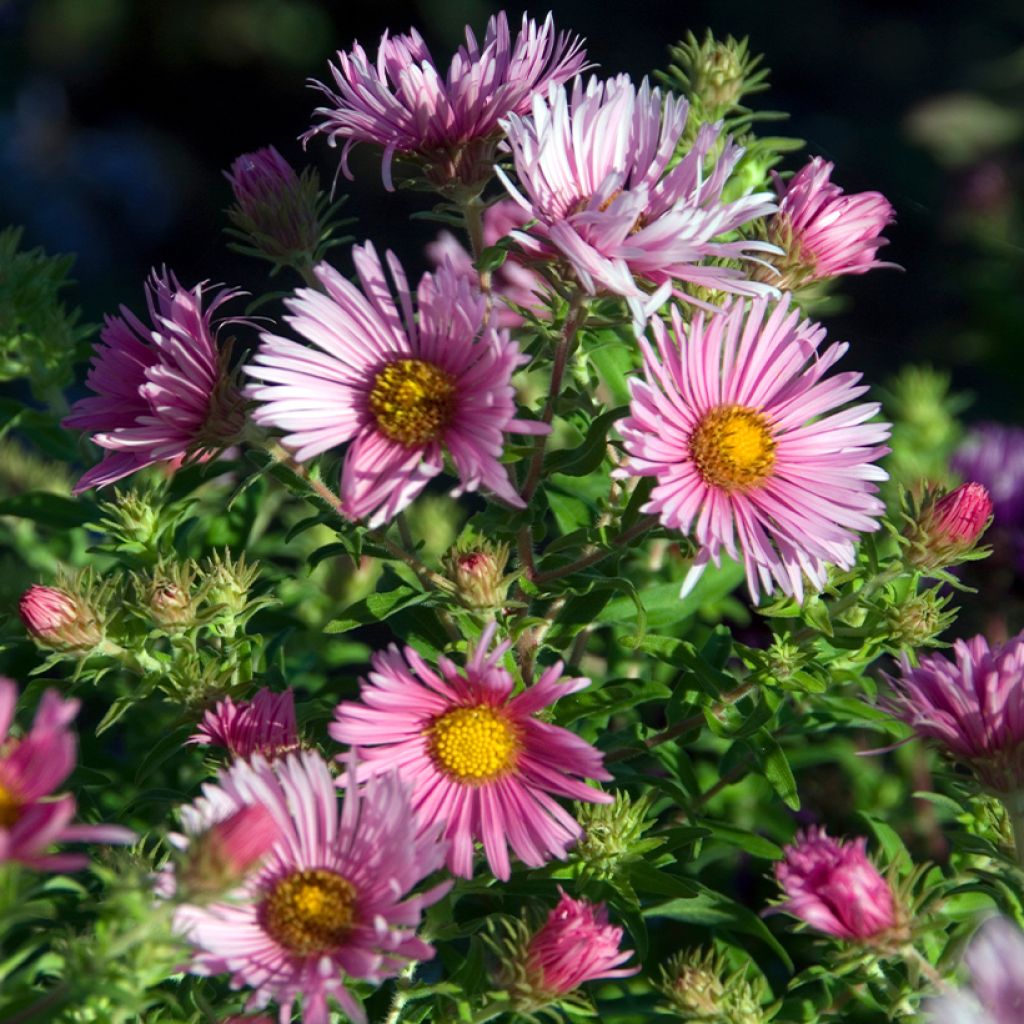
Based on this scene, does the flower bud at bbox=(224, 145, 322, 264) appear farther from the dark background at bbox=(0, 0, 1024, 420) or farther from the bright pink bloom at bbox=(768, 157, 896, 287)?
the dark background at bbox=(0, 0, 1024, 420)

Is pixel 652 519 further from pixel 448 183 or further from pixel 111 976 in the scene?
pixel 111 976

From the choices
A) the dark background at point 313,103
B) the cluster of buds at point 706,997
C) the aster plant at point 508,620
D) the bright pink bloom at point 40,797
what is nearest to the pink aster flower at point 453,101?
the aster plant at point 508,620

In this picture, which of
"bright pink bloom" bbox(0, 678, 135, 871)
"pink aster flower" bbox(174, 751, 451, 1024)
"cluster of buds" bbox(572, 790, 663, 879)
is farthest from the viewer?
"cluster of buds" bbox(572, 790, 663, 879)

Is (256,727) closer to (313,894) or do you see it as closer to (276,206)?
(313,894)

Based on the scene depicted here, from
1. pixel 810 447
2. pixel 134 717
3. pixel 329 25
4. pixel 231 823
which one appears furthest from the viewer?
pixel 329 25

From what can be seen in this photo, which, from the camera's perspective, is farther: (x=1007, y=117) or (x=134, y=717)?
(x=1007, y=117)

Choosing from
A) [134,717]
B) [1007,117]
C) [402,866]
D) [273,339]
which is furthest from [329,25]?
[402,866]

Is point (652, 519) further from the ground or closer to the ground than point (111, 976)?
further from the ground

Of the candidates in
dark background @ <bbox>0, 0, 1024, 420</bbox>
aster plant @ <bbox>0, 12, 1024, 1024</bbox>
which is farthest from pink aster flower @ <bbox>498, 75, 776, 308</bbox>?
dark background @ <bbox>0, 0, 1024, 420</bbox>

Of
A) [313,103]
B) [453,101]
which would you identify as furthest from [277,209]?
[313,103]
